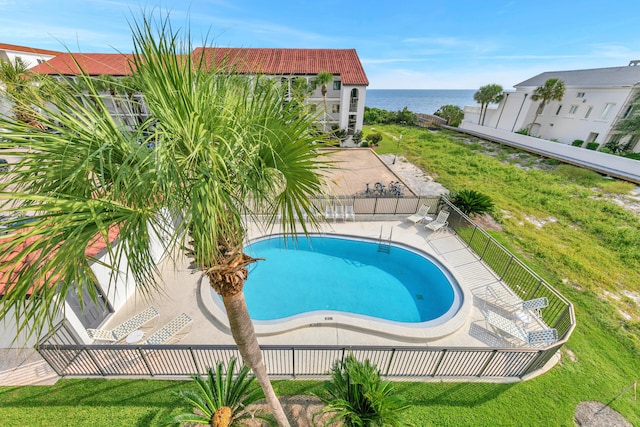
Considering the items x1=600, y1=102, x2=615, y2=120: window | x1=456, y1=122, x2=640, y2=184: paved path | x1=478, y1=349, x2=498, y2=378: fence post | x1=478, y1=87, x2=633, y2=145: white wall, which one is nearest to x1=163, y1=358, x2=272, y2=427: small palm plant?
x1=478, y1=349, x2=498, y2=378: fence post

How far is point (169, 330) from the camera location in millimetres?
7312

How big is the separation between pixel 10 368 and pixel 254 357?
7.82 meters

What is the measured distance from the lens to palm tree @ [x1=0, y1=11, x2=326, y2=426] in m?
1.99

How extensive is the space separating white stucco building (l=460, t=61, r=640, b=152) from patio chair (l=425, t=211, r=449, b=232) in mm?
29237

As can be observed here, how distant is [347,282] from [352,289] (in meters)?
0.44

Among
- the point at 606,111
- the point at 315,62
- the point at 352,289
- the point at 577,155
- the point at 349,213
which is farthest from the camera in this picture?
the point at 315,62

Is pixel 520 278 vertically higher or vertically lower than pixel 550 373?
higher

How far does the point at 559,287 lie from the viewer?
31.5ft

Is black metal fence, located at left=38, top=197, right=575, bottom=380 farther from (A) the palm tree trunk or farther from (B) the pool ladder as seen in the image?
(B) the pool ladder

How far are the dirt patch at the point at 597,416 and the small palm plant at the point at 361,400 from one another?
15.9 ft

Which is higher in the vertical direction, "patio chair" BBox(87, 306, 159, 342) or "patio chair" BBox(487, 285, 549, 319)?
"patio chair" BBox(487, 285, 549, 319)

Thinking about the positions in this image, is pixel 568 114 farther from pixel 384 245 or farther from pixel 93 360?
pixel 93 360

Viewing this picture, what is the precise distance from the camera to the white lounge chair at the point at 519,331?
283 inches

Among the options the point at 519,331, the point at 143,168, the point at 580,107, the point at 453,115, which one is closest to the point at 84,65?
the point at 143,168
